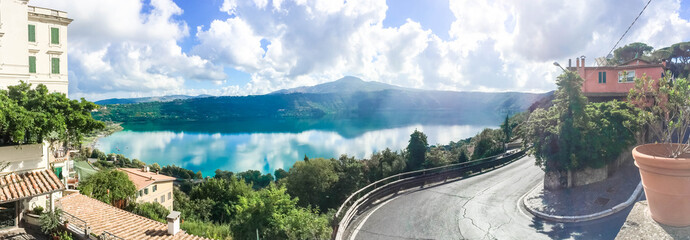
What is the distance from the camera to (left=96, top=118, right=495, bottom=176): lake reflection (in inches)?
3533

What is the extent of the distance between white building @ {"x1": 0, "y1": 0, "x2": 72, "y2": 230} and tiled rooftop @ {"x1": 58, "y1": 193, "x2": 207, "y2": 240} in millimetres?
911

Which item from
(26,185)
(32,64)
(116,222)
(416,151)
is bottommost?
(416,151)

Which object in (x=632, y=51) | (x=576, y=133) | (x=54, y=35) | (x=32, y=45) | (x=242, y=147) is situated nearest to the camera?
(x=576, y=133)

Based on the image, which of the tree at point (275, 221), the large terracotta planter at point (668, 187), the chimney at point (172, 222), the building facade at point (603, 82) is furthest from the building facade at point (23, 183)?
the building facade at point (603, 82)

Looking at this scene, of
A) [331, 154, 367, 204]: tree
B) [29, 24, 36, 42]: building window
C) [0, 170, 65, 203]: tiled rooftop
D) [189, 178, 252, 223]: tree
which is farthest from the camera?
[331, 154, 367, 204]: tree

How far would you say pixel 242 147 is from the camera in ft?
367

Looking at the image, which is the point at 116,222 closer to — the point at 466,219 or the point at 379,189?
the point at 379,189

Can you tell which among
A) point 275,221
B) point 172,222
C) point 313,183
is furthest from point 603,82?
point 172,222

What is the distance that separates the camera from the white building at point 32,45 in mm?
14797

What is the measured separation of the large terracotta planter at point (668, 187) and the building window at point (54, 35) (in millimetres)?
23120

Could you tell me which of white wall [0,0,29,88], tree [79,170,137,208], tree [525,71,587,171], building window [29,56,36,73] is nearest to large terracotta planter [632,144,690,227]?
tree [525,71,587,171]

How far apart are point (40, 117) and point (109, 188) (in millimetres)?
8935

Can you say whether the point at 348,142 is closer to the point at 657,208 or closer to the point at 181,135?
the point at 181,135

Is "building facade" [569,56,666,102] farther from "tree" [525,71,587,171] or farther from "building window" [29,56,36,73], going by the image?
"building window" [29,56,36,73]
